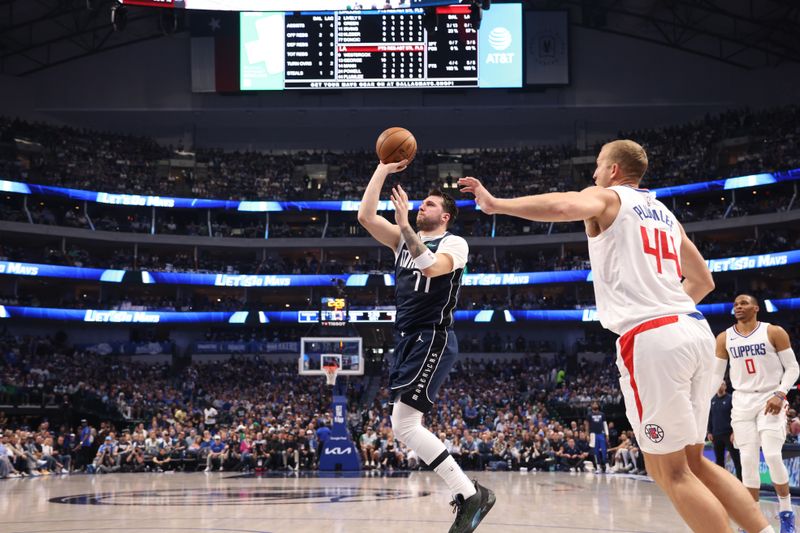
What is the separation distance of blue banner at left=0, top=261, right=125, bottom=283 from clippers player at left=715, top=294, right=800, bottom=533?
40.8 m

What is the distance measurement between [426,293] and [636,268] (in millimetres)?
2295

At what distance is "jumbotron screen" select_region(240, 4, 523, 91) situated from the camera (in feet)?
133

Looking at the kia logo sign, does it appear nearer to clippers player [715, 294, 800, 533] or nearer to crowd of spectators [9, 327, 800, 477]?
crowd of spectators [9, 327, 800, 477]

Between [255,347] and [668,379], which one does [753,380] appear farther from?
[255,347]

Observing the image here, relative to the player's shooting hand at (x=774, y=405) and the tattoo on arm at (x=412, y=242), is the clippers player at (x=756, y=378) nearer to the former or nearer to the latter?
the player's shooting hand at (x=774, y=405)

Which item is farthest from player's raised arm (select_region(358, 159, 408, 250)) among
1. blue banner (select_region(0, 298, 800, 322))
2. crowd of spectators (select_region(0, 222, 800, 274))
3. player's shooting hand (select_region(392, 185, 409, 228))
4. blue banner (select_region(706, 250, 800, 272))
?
crowd of spectators (select_region(0, 222, 800, 274))

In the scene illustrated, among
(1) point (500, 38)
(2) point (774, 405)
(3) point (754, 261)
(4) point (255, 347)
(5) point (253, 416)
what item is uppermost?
(1) point (500, 38)

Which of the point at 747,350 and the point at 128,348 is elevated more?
the point at 747,350

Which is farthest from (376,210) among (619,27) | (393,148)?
(619,27)

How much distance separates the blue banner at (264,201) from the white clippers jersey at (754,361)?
36545mm

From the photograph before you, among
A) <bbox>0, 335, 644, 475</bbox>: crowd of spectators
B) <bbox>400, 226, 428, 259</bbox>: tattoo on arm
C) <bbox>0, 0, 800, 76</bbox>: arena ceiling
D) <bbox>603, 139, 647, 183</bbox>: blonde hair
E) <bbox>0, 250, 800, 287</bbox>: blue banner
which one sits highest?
<bbox>0, 0, 800, 76</bbox>: arena ceiling

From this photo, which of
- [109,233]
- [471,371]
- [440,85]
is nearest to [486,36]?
[440,85]

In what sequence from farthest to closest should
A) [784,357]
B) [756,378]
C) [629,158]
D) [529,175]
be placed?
[529,175] → [756,378] → [784,357] → [629,158]

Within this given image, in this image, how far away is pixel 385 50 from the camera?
133ft
